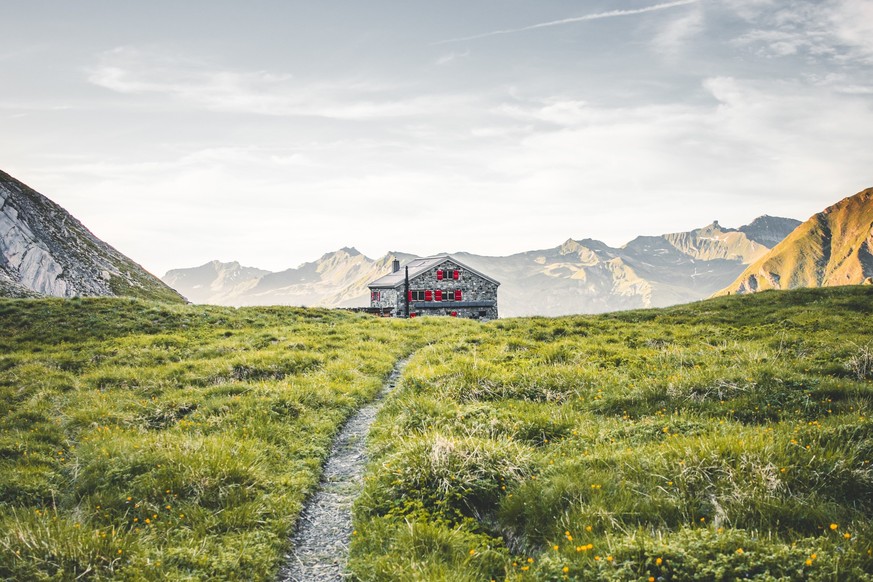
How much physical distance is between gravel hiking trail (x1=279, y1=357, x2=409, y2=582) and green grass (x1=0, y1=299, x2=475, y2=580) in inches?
9.4


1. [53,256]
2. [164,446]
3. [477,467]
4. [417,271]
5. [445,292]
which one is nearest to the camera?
[477,467]

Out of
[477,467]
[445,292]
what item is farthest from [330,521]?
[445,292]

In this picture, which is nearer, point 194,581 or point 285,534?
point 194,581

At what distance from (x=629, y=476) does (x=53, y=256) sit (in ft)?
262

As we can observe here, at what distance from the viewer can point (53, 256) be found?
64125mm

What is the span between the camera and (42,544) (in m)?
5.74

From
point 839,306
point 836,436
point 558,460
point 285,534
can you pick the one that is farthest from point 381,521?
point 839,306

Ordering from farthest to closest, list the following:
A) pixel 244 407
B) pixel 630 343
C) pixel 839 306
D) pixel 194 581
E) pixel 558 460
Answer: pixel 839 306 → pixel 630 343 → pixel 244 407 → pixel 558 460 → pixel 194 581

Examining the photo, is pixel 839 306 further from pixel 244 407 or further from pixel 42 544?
pixel 42 544

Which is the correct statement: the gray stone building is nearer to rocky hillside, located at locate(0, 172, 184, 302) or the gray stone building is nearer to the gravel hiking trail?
rocky hillside, located at locate(0, 172, 184, 302)

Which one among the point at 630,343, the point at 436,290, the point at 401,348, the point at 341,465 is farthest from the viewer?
the point at 436,290

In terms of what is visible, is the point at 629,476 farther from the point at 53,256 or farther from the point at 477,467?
the point at 53,256

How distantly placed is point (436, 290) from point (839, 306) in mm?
51036

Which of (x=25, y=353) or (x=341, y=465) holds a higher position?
(x=25, y=353)
